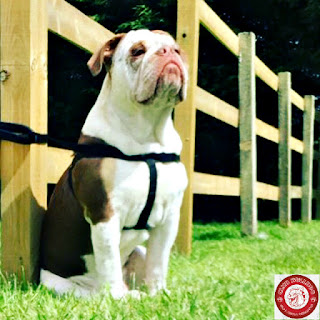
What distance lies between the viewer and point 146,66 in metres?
2.00

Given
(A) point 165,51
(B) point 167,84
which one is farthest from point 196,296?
(A) point 165,51

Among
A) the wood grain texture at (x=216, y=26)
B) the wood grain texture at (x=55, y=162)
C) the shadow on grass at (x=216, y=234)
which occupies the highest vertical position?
the wood grain texture at (x=216, y=26)

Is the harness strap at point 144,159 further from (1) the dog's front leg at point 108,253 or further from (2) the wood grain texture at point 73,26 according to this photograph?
(2) the wood grain texture at point 73,26

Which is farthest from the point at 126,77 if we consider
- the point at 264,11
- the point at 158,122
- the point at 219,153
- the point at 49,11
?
the point at 264,11

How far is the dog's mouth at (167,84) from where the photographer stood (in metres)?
1.99

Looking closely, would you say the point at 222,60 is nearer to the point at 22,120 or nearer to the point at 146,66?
the point at 22,120

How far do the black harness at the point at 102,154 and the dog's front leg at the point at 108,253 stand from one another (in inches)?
4.5

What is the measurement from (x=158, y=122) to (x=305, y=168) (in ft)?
20.5

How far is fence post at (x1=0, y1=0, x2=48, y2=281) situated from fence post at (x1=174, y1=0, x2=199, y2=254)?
1523 millimetres

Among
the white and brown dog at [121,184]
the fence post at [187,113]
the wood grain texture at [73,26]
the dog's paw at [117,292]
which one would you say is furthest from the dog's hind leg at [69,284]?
the fence post at [187,113]

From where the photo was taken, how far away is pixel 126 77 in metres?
2.08

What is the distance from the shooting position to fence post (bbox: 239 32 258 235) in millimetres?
5027

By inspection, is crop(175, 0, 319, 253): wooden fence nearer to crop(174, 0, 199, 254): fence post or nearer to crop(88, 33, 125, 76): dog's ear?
crop(174, 0, 199, 254): fence post

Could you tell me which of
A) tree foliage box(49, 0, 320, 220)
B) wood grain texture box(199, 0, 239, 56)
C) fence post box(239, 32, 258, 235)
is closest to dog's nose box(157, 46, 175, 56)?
wood grain texture box(199, 0, 239, 56)
